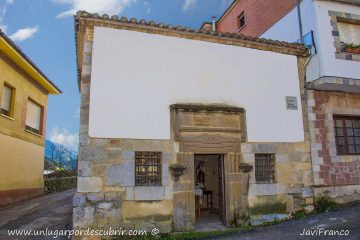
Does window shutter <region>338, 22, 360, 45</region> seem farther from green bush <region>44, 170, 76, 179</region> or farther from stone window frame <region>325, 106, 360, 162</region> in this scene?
green bush <region>44, 170, 76, 179</region>

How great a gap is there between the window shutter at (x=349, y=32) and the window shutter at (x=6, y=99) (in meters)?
11.2

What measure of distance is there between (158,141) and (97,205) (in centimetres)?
190

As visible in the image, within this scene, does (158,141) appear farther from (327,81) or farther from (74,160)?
(74,160)

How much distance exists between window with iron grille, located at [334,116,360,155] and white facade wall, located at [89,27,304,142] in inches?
56.8

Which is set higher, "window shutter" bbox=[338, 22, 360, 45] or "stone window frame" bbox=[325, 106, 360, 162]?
"window shutter" bbox=[338, 22, 360, 45]

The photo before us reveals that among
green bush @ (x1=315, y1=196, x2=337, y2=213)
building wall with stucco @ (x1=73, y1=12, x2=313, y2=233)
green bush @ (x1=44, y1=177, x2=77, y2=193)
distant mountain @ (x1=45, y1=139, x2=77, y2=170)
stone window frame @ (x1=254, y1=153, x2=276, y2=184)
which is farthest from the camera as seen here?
distant mountain @ (x1=45, y1=139, x2=77, y2=170)

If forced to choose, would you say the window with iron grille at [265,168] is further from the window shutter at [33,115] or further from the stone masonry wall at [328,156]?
the window shutter at [33,115]

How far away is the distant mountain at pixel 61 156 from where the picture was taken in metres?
17.5

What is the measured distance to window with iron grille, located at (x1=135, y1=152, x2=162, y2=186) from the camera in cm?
696

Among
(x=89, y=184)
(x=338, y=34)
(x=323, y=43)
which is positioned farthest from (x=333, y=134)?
(x=89, y=184)

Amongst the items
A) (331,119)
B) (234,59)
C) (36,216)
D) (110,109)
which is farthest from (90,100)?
(331,119)

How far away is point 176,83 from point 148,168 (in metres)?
2.14

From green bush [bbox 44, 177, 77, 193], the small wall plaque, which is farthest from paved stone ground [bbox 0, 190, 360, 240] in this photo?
green bush [bbox 44, 177, 77, 193]

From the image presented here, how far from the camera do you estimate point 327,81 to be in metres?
8.35
